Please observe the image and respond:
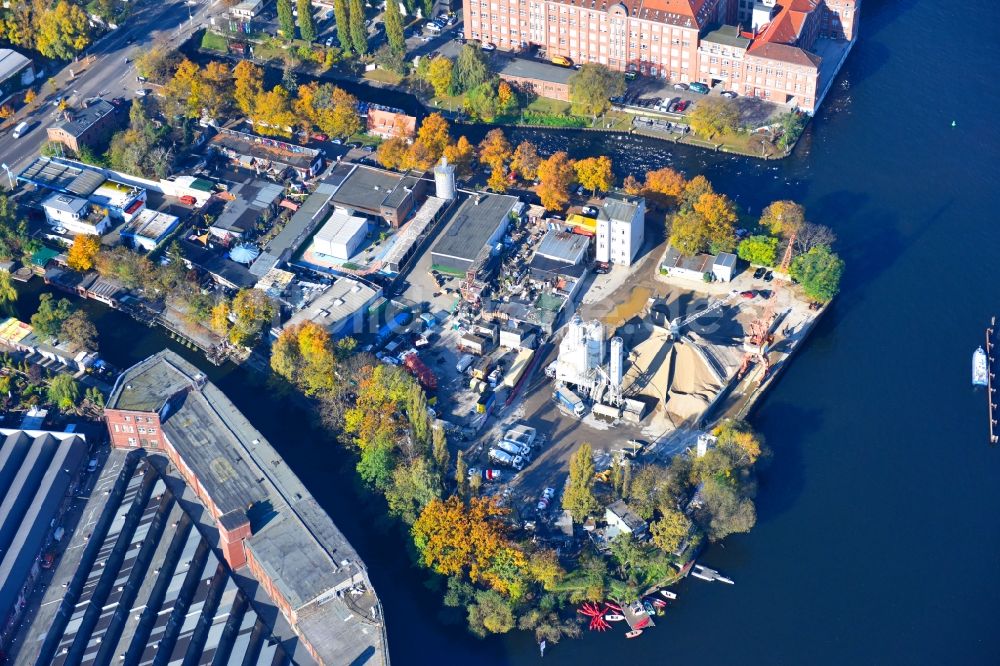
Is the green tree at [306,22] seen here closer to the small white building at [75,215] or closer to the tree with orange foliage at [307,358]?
the small white building at [75,215]

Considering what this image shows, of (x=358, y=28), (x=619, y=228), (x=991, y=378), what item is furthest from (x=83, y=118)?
(x=991, y=378)

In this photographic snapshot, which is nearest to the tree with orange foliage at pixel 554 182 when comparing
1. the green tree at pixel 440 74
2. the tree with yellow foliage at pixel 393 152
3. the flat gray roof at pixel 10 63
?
the tree with yellow foliage at pixel 393 152

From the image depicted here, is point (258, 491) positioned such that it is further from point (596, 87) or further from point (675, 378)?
point (596, 87)

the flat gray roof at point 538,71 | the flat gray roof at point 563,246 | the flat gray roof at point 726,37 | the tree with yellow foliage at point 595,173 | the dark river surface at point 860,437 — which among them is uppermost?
the flat gray roof at point 726,37

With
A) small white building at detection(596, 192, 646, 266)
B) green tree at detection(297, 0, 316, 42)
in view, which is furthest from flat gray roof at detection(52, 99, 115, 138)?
small white building at detection(596, 192, 646, 266)

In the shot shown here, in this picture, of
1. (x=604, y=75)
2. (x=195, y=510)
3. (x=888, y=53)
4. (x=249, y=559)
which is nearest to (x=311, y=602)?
(x=249, y=559)

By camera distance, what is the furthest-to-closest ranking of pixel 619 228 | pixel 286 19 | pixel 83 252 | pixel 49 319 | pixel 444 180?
pixel 286 19, pixel 444 180, pixel 83 252, pixel 619 228, pixel 49 319
